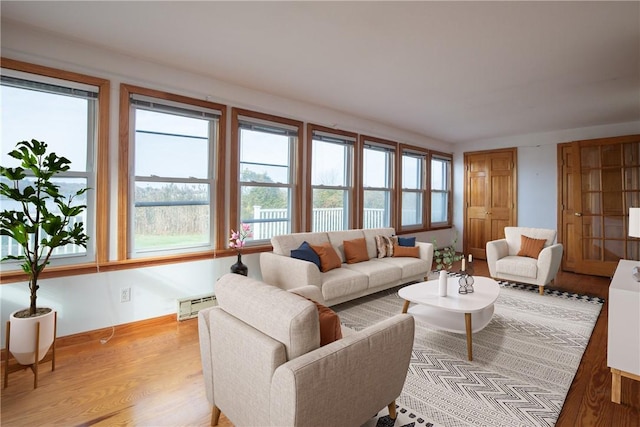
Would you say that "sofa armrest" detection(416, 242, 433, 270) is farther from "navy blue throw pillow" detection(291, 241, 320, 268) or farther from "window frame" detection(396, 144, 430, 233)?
"navy blue throw pillow" detection(291, 241, 320, 268)

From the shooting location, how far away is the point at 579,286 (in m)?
4.52

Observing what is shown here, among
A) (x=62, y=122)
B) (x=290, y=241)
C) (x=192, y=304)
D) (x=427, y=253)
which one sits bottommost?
(x=192, y=304)

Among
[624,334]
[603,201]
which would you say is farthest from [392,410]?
[603,201]

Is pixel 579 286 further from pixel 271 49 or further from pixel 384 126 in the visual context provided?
pixel 271 49

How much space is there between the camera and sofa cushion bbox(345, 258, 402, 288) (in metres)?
3.61

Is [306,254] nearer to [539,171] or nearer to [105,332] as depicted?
[105,332]

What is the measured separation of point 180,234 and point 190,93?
4.91 feet

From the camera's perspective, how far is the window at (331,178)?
15.2 ft

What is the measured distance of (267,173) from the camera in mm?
4105

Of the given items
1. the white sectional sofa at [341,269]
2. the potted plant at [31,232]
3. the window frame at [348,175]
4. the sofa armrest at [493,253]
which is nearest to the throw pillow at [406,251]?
the white sectional sofa at [341,269]

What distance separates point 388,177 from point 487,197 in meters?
2.50

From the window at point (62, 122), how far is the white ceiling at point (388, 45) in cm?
39

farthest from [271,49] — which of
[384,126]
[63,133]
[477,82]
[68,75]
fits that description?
[384,126]

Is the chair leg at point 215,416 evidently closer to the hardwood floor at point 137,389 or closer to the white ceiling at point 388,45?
the hardwood floor at point 137,389
